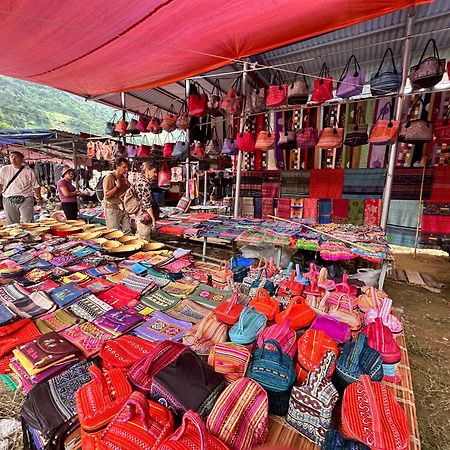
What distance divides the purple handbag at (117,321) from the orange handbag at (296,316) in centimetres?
86

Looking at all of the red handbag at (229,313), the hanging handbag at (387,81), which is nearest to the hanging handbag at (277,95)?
the hanging handbag at (387,81)

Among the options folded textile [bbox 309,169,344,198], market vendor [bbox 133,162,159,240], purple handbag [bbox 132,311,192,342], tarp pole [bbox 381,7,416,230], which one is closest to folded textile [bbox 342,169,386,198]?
folded textile [bbox 309,169,344,198]

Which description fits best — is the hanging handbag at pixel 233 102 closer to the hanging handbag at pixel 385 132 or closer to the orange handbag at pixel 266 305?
the hanging handbag at pixel 385 132

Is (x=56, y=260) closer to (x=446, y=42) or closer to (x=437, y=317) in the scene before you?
(x=437, y=317)

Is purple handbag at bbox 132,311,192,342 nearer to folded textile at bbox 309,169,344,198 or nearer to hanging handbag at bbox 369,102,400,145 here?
hanging handbag at bbox 369,102,400,145

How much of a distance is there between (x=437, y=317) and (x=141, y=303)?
3.36 meters

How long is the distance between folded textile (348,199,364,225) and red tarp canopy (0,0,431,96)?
3.81 meters

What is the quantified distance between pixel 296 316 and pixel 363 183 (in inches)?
188

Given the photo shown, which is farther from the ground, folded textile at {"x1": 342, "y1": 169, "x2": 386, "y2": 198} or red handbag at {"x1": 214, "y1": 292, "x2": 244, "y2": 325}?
folded textile at {"x1": 342, "y1": 169, "x2": 386, "y2": 198}

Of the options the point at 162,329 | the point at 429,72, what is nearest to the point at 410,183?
the point at 429,72

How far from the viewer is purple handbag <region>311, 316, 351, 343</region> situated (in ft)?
4.18

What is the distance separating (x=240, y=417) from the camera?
0.82 metres

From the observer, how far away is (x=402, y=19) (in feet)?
13.1

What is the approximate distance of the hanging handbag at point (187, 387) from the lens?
0.86 metres
